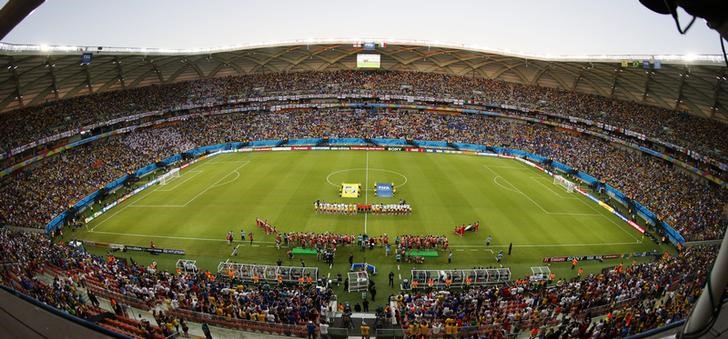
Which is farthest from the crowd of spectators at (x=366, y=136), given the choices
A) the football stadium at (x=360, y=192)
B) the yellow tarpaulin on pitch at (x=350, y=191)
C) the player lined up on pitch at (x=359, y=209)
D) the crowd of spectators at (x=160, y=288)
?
the yellow tarpaulin on pitch at (x=350, y=191)

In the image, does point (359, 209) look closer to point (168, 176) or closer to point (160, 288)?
point (160, 288)

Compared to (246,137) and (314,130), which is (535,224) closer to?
(314,130)

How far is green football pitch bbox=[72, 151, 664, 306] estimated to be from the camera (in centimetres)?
2588

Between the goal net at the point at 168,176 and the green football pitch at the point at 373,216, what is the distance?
2.77ft

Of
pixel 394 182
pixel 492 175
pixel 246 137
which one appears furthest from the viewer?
pixel 246 137

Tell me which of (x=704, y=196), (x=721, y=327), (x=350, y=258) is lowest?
(x=350, y=258)

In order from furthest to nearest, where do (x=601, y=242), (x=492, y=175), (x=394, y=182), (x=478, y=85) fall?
(x=478, y=85), (x=492, y=175), (x=394, y=182), (x=601, y=242)

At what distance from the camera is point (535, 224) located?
3072 cm

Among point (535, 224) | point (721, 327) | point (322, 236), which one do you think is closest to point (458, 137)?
point (535, 224)

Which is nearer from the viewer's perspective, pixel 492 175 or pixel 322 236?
pixel 322 236

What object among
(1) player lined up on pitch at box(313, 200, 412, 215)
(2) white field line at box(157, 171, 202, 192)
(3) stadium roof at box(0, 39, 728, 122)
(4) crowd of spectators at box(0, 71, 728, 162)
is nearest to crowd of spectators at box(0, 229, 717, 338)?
(1) player lined up on pitch at box(313, 200, 412, 215)

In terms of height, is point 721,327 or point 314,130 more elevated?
point 721,327

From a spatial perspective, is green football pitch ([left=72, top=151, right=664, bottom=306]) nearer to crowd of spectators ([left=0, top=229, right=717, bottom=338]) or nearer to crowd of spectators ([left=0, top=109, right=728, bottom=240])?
crowd of spectators ([left=0, top=229, right=717, bottom=338])

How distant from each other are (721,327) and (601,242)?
92.2 ft
